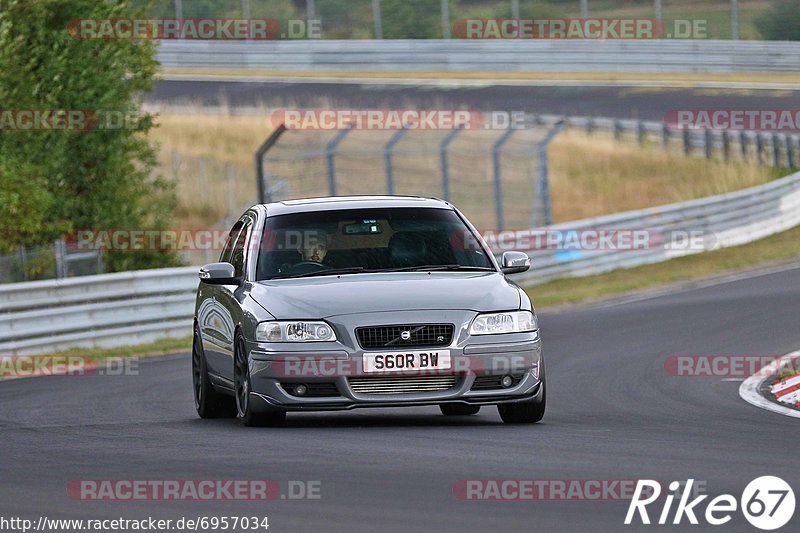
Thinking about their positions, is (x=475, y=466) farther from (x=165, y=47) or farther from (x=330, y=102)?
(x=165, y=47)

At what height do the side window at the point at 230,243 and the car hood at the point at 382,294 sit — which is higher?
the side window at the point at 230,243

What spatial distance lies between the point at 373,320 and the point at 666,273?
16.9 meters

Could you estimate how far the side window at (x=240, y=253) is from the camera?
11.7 metres

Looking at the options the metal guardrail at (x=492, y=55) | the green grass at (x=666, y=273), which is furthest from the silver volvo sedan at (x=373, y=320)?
the metal guardrail at (x=492, y=55)

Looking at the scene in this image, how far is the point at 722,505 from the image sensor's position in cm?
723

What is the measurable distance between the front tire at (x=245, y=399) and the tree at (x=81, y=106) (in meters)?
13.5

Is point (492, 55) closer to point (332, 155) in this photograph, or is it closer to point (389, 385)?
point (332, 155)

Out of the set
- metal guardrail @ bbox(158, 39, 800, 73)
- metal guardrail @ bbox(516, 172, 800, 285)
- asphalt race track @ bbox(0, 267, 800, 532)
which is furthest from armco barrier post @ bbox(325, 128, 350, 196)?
metal guardrail @ bbox(158, 39, 800, 73)

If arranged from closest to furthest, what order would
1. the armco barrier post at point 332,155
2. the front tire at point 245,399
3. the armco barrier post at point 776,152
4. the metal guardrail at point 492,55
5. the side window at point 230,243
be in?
the front tire at point 245,399 → the side window at point 230,243 → the armco barrier post at point 332,155 → the armco barrier post at point 776,152 → the metal guardrail at point 492,55

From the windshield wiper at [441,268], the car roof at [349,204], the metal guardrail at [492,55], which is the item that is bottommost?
the windshield wiper at [441,268]

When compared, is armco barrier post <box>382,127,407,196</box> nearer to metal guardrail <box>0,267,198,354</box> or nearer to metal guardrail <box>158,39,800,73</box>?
metal guardrail <box>0,267,198,354</box>

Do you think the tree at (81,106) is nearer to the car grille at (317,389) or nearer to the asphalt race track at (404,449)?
the asphalt race track at (404,449)

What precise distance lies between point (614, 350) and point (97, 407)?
238 inches

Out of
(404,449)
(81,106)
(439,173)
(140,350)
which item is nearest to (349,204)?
(404,449)
